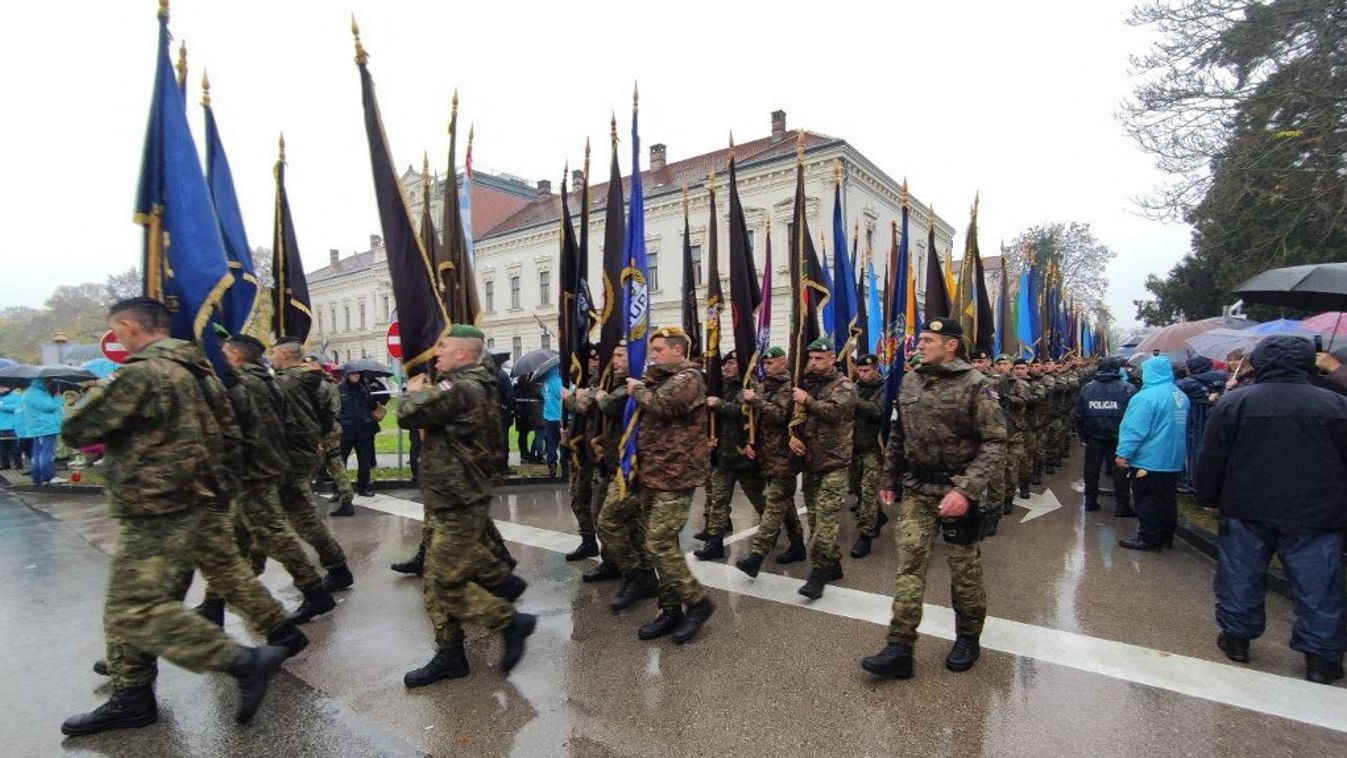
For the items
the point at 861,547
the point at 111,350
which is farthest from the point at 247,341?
the point at 861,547

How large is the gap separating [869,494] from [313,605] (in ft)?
15.9

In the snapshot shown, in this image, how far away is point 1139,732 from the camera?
2.99m

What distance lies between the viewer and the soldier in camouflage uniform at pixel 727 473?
19.1 feet

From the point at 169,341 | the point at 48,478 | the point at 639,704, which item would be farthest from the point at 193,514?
the point at 48,478

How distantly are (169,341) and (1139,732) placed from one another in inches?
200

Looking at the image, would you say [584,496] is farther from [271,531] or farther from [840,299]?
[840,299]

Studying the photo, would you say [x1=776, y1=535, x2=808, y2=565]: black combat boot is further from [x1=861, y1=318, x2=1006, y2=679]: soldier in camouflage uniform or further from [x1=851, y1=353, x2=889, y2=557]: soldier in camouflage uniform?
[x1=861, y1=318, x2=1006, y2=679]: soldier in camouflage uniform

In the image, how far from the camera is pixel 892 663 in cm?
350

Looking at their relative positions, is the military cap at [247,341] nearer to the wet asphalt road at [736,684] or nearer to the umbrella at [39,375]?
the wet asphalt road at [736,684]

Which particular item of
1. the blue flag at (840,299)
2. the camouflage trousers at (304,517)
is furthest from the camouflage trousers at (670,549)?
the blue flag at (840,299)

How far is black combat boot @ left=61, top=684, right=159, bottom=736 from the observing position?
3043mm

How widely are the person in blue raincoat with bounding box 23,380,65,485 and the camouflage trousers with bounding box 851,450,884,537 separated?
11.8m

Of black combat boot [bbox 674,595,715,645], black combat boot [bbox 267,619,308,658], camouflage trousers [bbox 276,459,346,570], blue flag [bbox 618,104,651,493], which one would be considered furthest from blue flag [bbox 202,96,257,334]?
black combat boot [bbox 674,595,715,645]

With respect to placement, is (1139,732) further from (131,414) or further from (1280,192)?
(1280,192)
